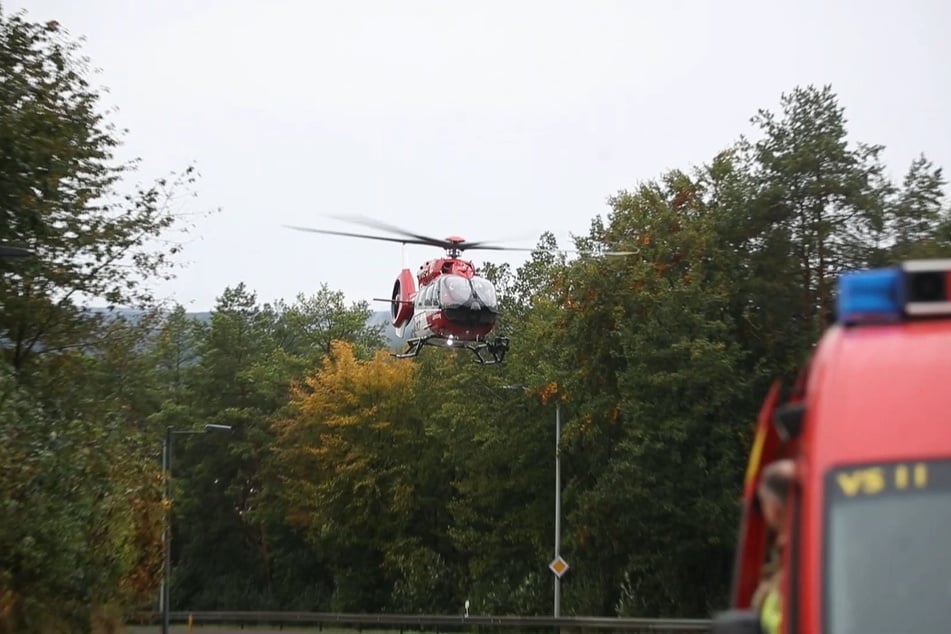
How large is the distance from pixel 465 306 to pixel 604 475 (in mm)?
10993

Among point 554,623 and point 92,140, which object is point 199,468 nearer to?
point 554,623

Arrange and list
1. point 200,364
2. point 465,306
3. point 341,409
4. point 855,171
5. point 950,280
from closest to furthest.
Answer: point 950,280, point 465,306, point 855,171, point 341,409, point 200,364

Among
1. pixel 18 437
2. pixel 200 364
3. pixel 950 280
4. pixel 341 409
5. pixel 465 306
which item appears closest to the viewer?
pixel 950 280

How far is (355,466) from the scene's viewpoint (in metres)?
63.7

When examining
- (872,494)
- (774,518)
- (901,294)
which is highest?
(901,294)

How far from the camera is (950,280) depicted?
205 inches

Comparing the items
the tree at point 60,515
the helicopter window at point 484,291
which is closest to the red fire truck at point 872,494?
the tree at point 60,515

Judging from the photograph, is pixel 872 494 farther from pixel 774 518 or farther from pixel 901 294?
pixel 901 294

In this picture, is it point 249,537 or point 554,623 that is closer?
point 554,623

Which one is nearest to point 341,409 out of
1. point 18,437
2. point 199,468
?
point 199,468

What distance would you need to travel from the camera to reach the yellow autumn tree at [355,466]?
63.9 meters

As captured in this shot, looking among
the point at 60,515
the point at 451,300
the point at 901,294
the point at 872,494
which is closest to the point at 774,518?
the point at 872,494

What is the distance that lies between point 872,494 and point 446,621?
41.4 m

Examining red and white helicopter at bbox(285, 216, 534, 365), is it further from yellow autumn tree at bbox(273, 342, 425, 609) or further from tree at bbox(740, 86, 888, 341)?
yellow autumn tree at bbox(273, 342, 425, 609)
